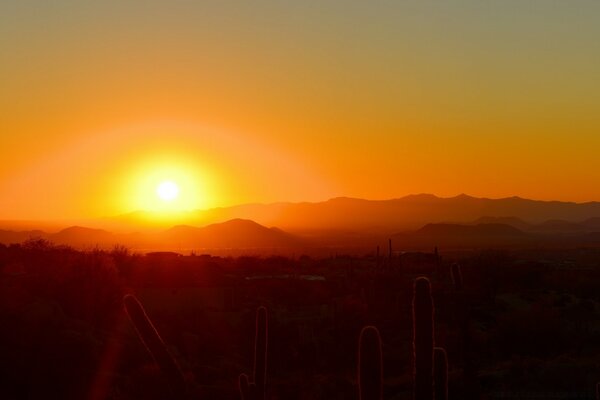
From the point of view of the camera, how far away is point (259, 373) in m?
14.2

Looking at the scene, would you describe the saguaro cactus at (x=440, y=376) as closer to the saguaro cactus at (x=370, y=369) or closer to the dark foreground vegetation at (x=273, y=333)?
the dark foreground vegetation at (x=273, y=333)

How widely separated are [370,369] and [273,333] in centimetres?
2777

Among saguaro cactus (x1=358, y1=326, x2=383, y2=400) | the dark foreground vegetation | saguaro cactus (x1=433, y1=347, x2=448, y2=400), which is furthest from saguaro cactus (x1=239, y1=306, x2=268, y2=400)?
saguaro cactus (x1=358, y1=326, x2=383, y2=400)

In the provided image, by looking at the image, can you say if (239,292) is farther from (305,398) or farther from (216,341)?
(305,398)

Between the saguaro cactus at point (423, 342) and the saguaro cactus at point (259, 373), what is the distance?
11.2 ft

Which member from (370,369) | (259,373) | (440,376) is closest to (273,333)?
(259,373)

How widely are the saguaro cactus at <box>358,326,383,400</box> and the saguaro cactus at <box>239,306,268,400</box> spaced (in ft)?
10.9

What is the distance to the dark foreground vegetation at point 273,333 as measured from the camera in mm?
24188

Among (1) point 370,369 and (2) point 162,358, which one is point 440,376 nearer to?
(1) point 370,369

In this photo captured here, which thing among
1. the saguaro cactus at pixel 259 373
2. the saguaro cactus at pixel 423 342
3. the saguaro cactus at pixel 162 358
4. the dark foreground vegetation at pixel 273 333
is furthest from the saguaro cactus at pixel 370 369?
the saguaro cactus at pixel 259 373

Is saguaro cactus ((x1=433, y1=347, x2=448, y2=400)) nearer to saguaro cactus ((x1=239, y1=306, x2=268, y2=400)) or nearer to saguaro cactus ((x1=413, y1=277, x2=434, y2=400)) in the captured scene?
saguaro cactus ((x1=413, y1=277, x2=434, y2=400))

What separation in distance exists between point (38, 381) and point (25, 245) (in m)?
24.7

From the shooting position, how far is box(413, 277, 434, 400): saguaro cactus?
10492 millimetres

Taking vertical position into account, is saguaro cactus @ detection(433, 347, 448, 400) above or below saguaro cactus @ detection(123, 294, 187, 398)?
below
